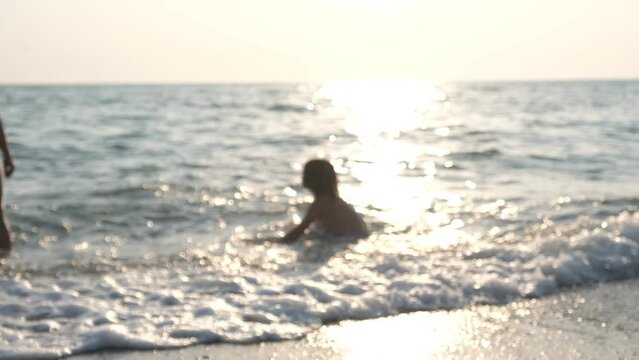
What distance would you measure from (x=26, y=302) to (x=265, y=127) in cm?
1771

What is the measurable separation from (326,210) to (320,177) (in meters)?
0.32

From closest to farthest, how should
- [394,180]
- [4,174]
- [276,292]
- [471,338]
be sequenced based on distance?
[471,338]
[276,292]
[4,174]
[394,180]

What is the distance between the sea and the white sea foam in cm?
2

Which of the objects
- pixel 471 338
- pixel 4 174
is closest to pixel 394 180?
pixel 4 174

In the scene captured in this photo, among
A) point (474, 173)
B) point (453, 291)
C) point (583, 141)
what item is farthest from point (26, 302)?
point (583, 141)

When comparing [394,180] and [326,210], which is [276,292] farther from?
[394,180]

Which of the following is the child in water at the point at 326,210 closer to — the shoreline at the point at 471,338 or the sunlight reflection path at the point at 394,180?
the sunlight reflection path at the point at 394,180

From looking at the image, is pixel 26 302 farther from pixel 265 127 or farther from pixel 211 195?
pixel 265 127

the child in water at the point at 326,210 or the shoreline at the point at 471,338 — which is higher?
the child in water at the point at 326,210

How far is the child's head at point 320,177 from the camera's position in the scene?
7930mm

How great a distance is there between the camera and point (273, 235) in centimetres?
849

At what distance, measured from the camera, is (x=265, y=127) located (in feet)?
75.1

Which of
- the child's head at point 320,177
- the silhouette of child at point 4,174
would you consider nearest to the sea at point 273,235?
the silhouette of child at point 4,174

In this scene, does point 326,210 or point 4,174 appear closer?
point 4,174
